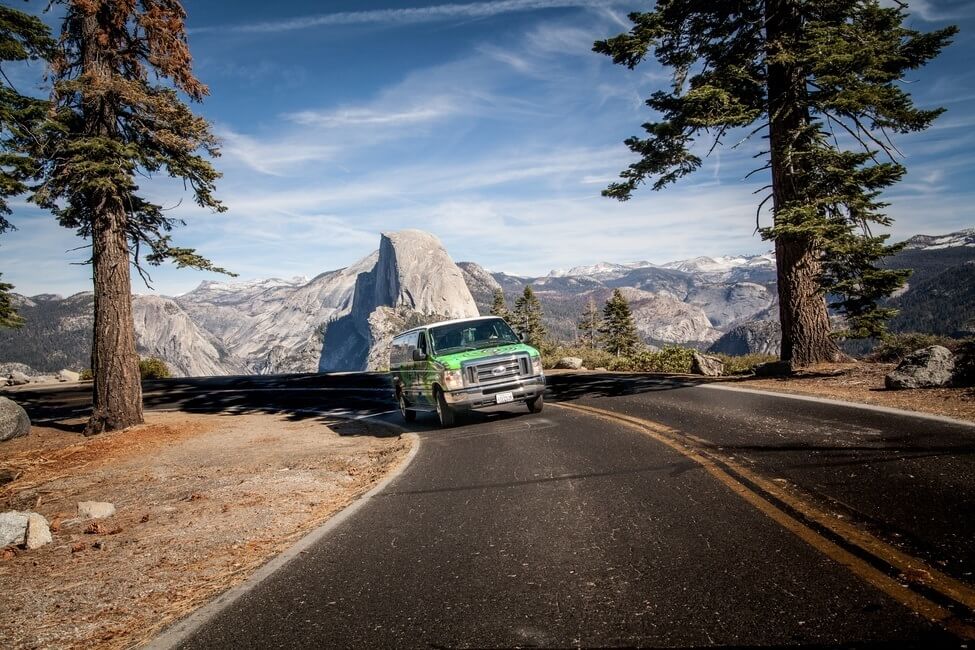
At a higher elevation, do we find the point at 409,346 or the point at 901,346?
the point at 409,346

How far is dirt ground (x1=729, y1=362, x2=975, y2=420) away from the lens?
7844 mm

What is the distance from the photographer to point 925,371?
9.77 m

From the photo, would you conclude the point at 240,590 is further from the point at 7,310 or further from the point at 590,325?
the point at 590,325

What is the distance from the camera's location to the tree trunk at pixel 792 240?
13.4 meters

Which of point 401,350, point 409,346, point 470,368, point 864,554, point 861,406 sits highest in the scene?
point 409,346

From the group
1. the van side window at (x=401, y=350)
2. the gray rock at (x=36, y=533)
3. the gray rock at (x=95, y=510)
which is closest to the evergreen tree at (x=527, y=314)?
the van side window at (x=401, y=350)

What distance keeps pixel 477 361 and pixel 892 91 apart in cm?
1203

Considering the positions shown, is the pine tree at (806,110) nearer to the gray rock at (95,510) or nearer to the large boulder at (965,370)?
the large boulder at (965,370)

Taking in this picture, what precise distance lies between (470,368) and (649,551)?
731 cm

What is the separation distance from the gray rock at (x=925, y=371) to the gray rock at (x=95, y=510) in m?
12.7

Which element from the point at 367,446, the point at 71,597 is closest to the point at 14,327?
the point at 367,446

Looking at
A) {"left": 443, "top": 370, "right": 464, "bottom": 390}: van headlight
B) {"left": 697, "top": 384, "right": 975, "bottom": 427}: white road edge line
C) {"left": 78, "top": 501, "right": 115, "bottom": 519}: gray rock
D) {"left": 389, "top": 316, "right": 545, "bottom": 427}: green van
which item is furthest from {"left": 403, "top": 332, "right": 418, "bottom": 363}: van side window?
{"left": 697, "top": 384, "right": 975, "bottom": 427}: white road edge line

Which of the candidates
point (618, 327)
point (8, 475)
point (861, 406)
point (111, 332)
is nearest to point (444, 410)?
point (861, 406)

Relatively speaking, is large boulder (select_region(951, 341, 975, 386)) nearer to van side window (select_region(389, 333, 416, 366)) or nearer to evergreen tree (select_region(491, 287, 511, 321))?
van side window (select_region(389, 333, 416, 366))
